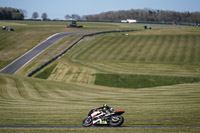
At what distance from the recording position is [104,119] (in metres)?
20.0

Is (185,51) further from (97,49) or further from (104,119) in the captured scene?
(104,119)

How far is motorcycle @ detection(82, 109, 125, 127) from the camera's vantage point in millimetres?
19688

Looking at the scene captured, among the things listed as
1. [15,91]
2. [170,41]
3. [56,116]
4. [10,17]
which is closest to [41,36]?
[170,41]

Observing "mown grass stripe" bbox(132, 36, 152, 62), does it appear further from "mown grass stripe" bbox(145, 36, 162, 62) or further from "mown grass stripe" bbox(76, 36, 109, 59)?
"mown grass stripe" bbox(76, 36, 109, 59)

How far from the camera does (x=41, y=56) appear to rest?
237 ft

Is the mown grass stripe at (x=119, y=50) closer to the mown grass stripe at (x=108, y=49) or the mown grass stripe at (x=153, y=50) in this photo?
the mown grass stripe at (x=108, y=49)

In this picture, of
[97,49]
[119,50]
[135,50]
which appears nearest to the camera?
[135,50]

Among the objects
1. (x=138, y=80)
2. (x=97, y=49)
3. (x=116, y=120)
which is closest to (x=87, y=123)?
(x=116, y=120)

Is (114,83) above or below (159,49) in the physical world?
below

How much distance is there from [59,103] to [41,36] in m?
69.1

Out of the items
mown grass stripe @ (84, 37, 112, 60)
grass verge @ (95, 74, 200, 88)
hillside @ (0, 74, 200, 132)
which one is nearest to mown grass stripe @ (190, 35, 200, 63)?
grass verge @ (95, 74, 200, 88)

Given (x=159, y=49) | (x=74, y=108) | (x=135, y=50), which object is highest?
(x=74, y=108)

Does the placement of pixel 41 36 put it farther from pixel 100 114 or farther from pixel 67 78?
pixel 100 114

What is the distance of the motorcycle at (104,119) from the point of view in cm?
1969
